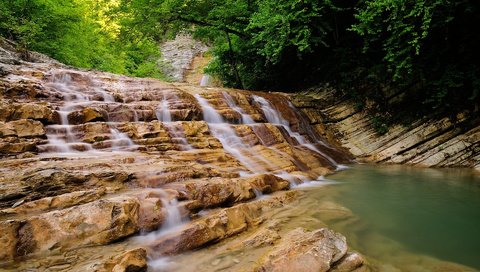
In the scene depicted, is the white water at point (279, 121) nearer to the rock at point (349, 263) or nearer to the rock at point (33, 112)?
the rock at point (349, 263)

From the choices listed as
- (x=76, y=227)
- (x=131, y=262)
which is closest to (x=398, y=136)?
(x=131, y=262)

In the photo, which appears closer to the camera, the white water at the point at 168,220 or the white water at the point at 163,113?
the white water at the point at 168,220

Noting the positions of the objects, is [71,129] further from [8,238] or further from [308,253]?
[308,253]

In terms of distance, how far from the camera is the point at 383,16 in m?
9.14

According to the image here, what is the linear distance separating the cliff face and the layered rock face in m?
0.89

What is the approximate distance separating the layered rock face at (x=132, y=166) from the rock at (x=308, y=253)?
35mm

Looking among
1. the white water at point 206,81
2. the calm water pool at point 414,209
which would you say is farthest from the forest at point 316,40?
the white water at point 206,81

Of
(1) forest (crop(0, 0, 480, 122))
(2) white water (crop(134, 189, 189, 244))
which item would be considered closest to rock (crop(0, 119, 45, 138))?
(2) white water (crop(134, 189, 189, 244))

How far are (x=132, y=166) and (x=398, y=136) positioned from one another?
812 cm

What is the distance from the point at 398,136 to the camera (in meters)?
9.59

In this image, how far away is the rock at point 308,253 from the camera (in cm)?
300

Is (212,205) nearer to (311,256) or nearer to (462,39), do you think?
(311,256)

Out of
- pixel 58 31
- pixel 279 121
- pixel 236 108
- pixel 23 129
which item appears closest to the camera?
pixel 23 129

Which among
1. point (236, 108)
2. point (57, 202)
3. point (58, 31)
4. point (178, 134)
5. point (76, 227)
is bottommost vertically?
point (76, 227)
